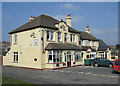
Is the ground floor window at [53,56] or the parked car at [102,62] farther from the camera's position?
the parked car at [102,62]

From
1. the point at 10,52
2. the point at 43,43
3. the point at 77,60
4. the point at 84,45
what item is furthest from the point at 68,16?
the point at 10,52

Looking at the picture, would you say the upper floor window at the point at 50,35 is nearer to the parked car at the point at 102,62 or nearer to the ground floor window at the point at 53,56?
the ground floor window at the point at 53,56

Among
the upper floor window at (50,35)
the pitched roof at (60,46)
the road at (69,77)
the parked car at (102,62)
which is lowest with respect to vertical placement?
the road at (69,77)

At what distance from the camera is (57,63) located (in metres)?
21.7

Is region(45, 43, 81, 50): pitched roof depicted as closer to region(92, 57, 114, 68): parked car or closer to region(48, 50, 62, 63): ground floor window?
region(48, 50, 62, 63): ground floor window

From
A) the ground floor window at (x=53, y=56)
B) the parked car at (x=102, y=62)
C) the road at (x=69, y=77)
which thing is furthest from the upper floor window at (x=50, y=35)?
the parked car at (x=102, y=62)

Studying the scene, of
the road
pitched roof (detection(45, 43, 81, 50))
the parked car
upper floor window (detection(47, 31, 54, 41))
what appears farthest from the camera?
the parked car

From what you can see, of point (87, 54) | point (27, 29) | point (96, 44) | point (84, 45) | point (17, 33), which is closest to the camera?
point (27, 29)

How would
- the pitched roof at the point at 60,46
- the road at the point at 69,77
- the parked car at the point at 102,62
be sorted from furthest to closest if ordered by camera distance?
the parked car at the point at 102,62 → the pitched roof at the point at 60,46 → the road at the point at 69,77

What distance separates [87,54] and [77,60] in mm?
4608

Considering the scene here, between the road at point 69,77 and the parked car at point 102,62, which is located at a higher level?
the parked car at point 102,62

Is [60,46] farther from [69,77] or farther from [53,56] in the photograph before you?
[69,77]

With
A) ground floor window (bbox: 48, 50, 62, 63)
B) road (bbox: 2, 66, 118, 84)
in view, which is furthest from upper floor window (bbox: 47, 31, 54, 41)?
road (bbox: 2, 66, 118, 84)

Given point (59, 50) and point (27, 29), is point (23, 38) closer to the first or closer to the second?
point (27, 29)
